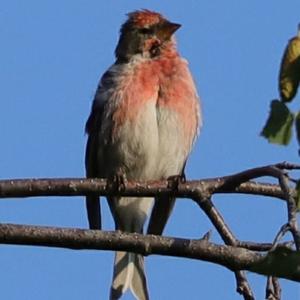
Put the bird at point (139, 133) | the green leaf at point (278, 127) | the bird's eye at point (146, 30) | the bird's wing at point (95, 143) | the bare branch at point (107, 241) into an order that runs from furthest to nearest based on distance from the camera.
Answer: the bird's eye at point (146, 30)
the bird's wing at point (95, 143)
the bird at point (139, 133)
the bare branch at point (107, 241)
the green leaf at point (278, 127)

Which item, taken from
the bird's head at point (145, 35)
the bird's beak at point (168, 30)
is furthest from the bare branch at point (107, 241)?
the bird's beak at point (168, 30)

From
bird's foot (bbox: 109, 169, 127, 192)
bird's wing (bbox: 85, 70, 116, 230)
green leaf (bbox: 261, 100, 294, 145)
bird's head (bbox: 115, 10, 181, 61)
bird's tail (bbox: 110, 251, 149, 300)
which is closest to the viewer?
green leaf (bbox: 261, 100, 294, 145)

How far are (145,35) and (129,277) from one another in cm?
225

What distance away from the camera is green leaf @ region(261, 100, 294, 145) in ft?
6.05

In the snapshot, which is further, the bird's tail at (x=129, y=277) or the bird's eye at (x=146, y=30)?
the bird's eye at (x=146, y=30)

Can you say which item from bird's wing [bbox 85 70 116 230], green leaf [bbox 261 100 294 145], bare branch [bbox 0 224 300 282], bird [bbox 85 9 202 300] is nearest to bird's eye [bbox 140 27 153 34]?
bird [bbox 85 9 202 300]

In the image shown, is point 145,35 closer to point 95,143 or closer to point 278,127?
point 95,143

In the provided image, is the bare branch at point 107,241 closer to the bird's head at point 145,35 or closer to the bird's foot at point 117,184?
the bird's foot at point 117,184

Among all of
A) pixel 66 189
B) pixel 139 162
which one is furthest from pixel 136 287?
pixel 66 189

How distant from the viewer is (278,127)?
1858mm

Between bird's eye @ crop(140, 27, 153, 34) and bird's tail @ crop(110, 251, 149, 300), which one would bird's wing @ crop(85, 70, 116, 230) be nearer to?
bird's tail @ crop(110, 251, 149, 300)

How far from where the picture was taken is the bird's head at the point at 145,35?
284 inches

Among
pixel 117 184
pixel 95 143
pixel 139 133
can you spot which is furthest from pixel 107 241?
pixel 95 143

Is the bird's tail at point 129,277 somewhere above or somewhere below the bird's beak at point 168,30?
below
